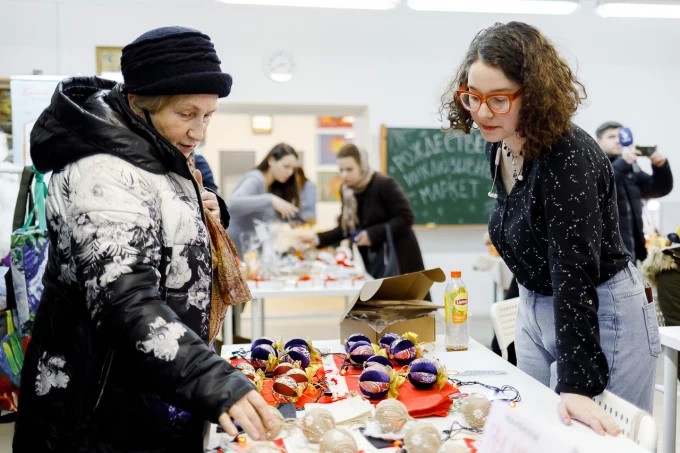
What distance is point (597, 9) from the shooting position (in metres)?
4.27

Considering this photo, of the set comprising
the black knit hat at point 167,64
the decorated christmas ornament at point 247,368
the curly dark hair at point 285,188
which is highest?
the black knit hat at point 167,64

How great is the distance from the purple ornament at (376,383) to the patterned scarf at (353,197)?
260 cm

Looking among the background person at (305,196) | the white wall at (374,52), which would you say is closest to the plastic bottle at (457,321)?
the background person at (305,196)

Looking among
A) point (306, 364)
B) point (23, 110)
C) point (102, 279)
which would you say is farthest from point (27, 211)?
point (102, 279)

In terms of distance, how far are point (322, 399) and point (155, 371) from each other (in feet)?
1.71

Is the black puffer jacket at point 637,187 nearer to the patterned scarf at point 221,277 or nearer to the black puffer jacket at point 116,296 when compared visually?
the patterned scarf at point 221,277

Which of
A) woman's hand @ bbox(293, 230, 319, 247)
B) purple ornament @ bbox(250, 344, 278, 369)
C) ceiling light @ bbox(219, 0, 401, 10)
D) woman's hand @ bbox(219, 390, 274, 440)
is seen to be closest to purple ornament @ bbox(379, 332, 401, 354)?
purple ornament @ bbox(250, 344, 278, 369)

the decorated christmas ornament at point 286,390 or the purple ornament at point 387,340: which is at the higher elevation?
the purple ornament at point 387,340

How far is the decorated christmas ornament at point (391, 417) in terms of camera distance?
121 centimetres

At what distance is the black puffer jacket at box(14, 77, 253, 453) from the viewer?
1.01m

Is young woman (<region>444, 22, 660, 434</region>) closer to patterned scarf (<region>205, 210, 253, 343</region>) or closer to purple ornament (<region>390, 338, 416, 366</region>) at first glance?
purple ornament (<region>390, 338, 416, 366</region>)

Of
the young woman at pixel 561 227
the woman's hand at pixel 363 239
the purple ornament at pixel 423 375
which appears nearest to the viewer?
the young woman at pixel 561 227

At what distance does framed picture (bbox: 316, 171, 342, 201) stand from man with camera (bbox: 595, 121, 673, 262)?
172 inches

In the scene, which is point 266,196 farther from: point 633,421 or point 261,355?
point 633,421
